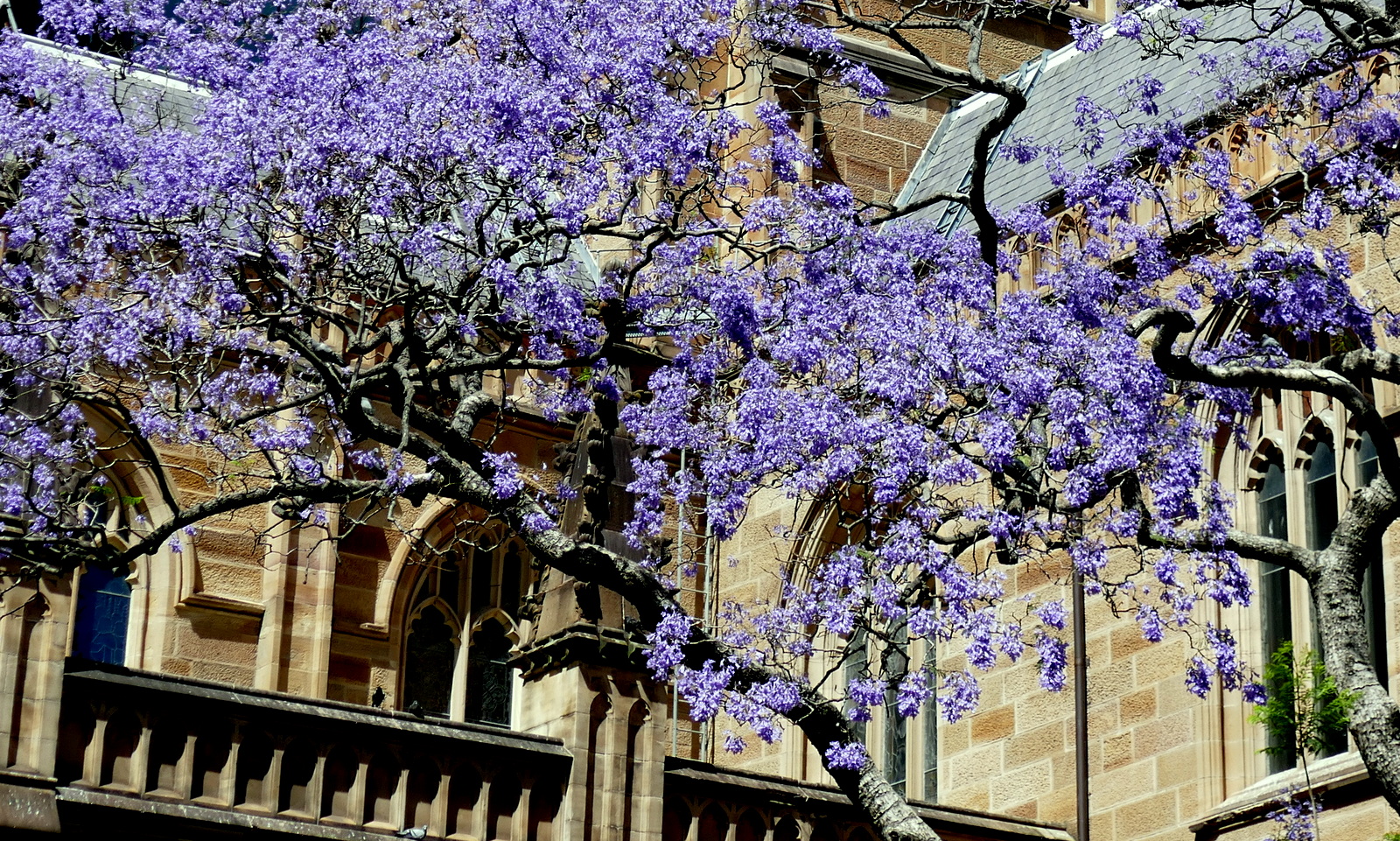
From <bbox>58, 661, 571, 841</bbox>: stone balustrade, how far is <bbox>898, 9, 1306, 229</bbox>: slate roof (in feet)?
26.5

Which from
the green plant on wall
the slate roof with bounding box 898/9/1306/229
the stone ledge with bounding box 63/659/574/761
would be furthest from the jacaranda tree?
the slate roof with bounding box 898/9/1306/229

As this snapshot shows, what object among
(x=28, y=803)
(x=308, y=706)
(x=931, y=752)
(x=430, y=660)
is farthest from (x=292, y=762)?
(x=931, y=752)

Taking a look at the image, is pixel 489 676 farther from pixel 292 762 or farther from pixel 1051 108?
pixel 1051 108

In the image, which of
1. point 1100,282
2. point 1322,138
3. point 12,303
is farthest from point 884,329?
point 12,303

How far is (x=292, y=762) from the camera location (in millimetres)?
16938

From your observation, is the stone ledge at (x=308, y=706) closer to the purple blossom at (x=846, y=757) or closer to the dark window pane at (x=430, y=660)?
the purple blossom at (x=846, y=757)

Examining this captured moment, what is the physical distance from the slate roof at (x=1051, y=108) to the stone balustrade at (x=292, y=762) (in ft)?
26.5

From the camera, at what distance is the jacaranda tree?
1480cm

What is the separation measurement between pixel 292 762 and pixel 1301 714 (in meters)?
7.05

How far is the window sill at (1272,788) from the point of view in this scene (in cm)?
1867

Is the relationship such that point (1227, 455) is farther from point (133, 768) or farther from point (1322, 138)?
point (133, 768)

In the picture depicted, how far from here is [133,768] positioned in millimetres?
16234

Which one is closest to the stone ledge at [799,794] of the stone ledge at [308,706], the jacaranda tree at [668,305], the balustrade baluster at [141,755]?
the stone ledge at [308,706]

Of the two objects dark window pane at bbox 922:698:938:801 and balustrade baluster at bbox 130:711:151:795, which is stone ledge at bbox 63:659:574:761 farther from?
dark window pane at bbox 922:698:938:801
